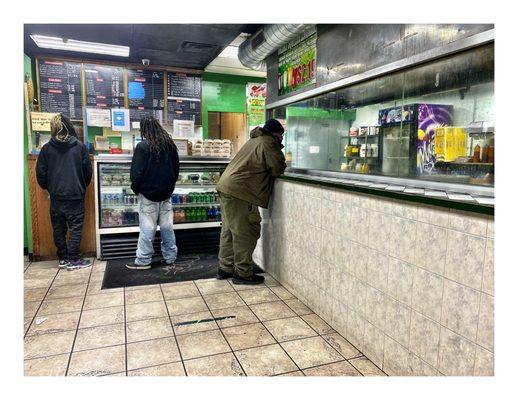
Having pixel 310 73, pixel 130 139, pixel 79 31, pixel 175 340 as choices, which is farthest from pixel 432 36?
pixel 130 139

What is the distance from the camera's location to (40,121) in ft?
16.9

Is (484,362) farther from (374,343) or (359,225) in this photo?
(359,225)

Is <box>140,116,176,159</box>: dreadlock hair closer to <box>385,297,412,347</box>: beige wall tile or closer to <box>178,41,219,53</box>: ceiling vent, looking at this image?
<box>178,41,219,53</box>: ceiling vent

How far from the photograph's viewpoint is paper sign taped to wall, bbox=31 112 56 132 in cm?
511

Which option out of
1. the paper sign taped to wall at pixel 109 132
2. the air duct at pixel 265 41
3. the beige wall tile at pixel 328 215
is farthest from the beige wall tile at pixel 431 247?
the paper sign taped to wall at pixel 109 132

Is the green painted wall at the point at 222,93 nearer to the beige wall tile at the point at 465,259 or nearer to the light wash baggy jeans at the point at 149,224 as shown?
the light wash baggy jeans at the point at 149,224

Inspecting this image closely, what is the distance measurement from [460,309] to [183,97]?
5763mm

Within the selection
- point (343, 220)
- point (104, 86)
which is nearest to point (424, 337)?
point (343, 220)

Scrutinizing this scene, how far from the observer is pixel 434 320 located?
1.96 metres

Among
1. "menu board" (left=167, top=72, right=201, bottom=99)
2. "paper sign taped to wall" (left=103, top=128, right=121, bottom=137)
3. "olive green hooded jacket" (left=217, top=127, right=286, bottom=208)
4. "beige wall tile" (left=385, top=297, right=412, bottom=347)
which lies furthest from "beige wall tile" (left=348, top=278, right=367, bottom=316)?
"paper sign taped to wall" (left=103, top=128, right=121, bottom=137)

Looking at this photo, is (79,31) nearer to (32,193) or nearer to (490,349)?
(32,193)

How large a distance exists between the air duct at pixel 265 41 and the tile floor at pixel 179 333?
2593mm

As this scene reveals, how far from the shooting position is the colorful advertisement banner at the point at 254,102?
7.68 metres

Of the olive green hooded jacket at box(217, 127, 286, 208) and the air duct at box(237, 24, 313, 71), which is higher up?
the air duct at box(237, 24, 313, 71)
